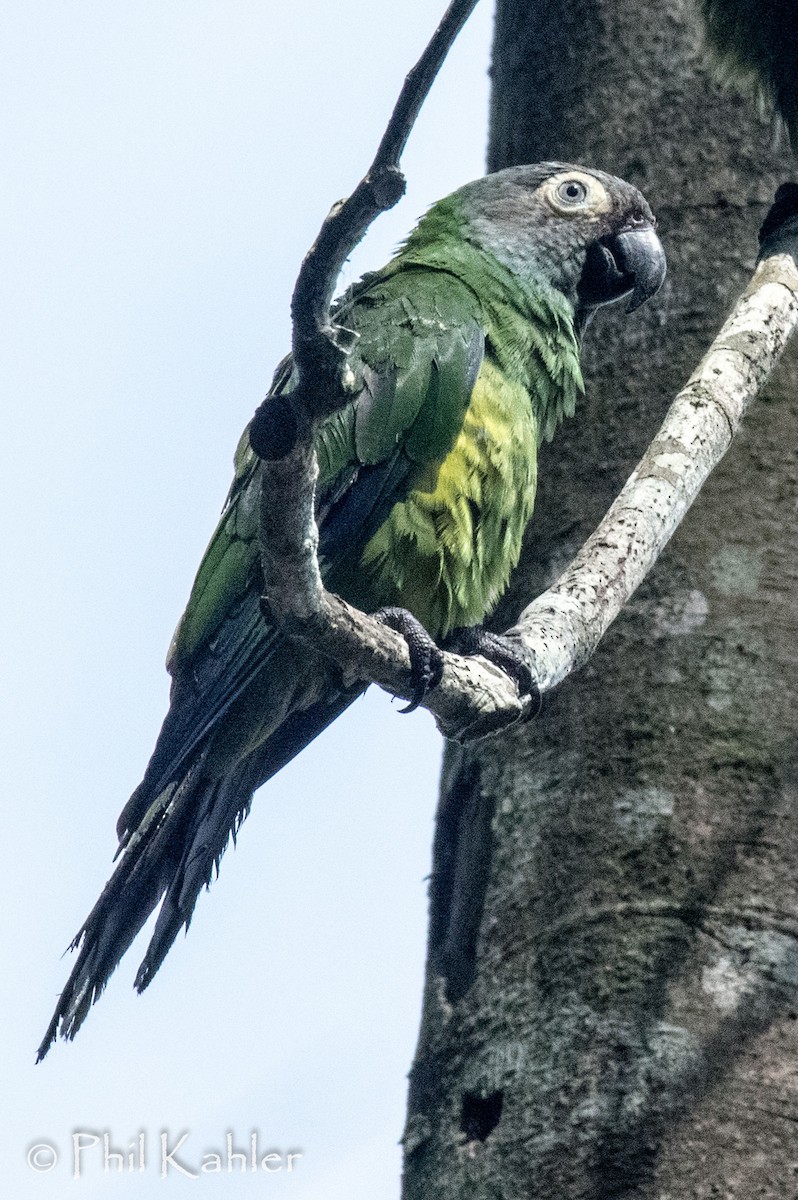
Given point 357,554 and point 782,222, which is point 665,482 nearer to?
point 357,554

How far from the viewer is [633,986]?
270cm

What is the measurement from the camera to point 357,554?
10.2 feet

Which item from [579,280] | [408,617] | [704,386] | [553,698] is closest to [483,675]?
[408,617]

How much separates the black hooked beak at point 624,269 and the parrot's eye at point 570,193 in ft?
0.40

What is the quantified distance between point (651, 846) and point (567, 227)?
174 cm

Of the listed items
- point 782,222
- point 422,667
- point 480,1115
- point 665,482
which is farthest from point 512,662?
point 782,222

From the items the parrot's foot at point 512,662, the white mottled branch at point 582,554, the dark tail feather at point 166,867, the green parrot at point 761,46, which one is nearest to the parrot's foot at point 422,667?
the white mottled branch at point 582,554

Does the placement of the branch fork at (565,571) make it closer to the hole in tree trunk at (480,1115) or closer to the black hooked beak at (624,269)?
the black hooked beak at (624,269)

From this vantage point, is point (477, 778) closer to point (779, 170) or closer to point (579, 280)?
point (579, 280)

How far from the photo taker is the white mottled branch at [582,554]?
2.08 m

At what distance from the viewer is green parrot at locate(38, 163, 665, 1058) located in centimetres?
301

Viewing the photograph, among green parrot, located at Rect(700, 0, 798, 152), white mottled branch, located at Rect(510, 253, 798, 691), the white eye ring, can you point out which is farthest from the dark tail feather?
green parrot, located at Rect(700, 0, 798, 152)

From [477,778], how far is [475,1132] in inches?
29.4

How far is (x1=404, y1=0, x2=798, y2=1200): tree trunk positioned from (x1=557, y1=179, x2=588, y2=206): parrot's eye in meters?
0.20
